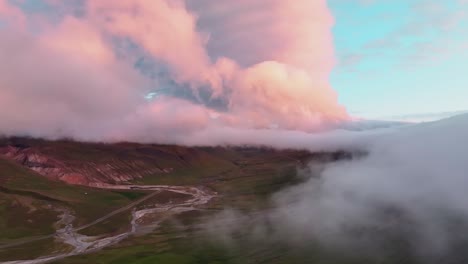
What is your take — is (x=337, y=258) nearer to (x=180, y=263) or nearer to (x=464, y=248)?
(x=464, y=248)

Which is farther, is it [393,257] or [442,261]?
[393,257]

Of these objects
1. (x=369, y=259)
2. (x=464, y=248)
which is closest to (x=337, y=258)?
(x=369, y=259)

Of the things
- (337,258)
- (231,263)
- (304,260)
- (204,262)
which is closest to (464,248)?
(337,258)

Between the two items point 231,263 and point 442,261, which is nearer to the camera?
point 442,261

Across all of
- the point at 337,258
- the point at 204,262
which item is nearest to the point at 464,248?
the point at 337,258

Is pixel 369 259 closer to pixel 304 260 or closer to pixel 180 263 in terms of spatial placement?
pixel 304 260

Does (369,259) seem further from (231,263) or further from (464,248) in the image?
(231,263)

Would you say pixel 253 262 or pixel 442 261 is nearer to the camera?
pixel 442 261
